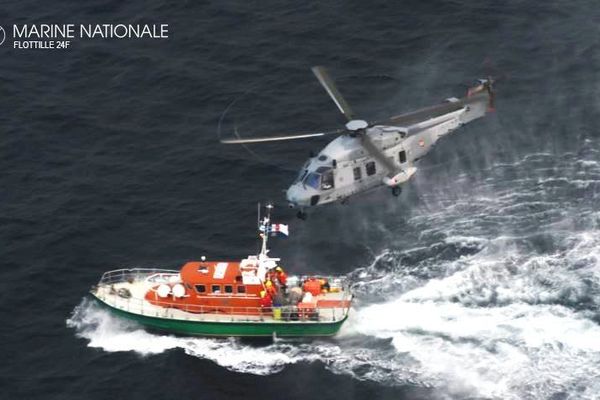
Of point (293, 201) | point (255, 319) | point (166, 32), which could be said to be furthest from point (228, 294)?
point (166, 32)

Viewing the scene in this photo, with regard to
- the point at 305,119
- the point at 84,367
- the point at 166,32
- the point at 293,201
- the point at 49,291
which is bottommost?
the point at 84,367

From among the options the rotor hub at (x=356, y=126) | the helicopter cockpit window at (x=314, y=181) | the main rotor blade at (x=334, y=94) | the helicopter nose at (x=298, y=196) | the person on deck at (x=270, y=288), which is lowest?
the person on deck at (x=270, y=288)

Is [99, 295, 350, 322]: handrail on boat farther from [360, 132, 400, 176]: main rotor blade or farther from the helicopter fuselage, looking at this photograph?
[360, 132, 400, 176]: main rotor blade

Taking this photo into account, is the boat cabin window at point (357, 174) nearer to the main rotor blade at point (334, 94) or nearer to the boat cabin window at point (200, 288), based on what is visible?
the main rotor blade at point (334, 94)

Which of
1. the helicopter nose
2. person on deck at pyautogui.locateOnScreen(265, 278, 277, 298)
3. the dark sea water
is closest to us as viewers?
the dark sea water

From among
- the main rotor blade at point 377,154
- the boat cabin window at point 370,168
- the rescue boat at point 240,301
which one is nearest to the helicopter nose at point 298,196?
the rescue boat at point 240,301

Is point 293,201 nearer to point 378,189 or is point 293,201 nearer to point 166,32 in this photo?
point 378,189

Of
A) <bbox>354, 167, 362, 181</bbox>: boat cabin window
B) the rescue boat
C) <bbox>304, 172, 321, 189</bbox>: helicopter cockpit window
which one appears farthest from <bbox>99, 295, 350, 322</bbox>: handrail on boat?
<bbox>354, 167, 362, 181</bbox>: boat cabin window
